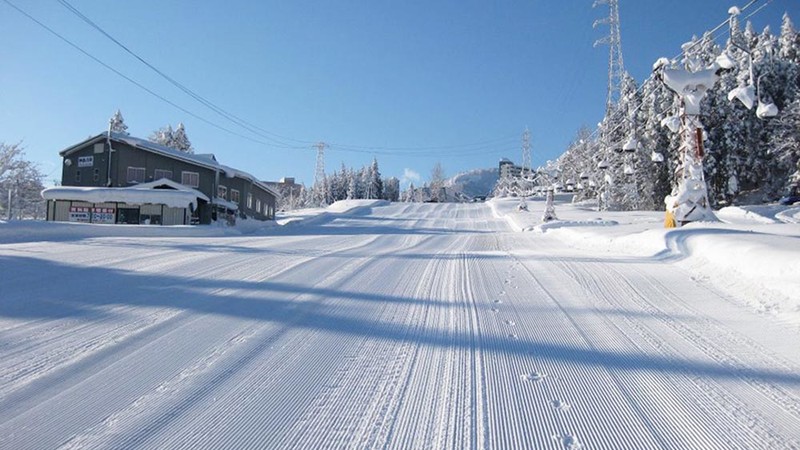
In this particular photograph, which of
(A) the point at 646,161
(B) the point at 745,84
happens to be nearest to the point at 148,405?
(B) the point at 745,84

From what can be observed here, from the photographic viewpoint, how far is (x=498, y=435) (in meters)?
2.47

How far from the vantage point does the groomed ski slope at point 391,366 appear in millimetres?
2500

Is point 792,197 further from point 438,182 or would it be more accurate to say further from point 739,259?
point 438,182

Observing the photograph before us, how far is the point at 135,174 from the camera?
36156 mm

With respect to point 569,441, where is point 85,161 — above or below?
above

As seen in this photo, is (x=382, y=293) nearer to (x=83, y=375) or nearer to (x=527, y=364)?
(x=527, y=364)

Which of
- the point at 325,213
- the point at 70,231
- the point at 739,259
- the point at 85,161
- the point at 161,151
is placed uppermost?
the point at 161,151

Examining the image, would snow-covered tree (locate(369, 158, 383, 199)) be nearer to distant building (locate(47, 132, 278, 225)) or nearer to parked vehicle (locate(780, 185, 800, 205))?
distant building (locate(47, 132, 278, 225))

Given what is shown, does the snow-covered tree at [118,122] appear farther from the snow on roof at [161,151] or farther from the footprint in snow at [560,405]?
the footprint in snow at [560,405]

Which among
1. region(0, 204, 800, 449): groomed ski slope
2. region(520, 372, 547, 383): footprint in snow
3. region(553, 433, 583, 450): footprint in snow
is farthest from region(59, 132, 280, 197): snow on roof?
region(553, 433, 583, 450): footprint in snow

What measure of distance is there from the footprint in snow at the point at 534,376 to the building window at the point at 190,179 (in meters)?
39.8

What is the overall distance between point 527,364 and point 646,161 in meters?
50.5

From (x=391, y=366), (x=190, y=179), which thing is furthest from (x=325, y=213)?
(x=391, y=366)

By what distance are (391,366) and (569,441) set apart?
1.43m
